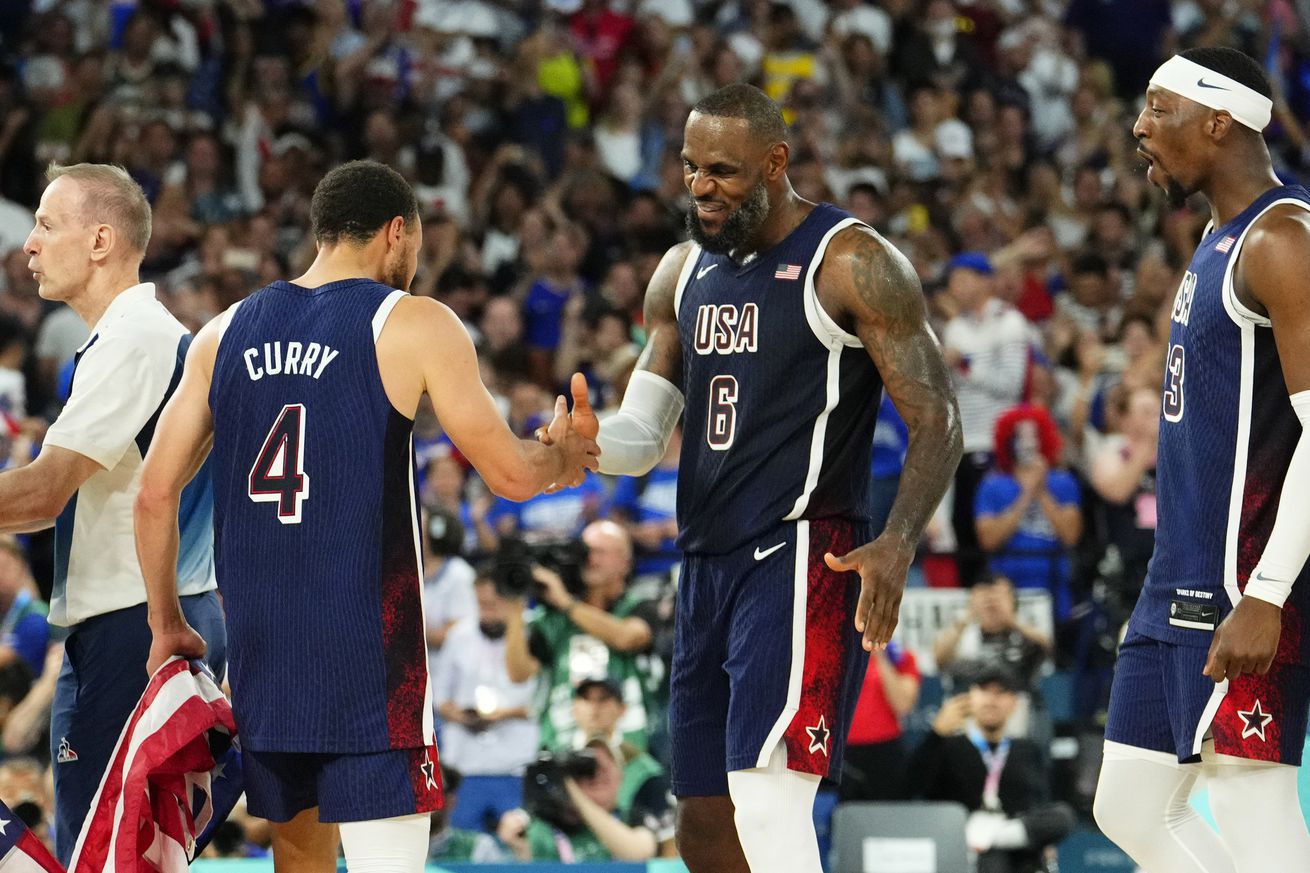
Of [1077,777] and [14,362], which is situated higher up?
[14,362]

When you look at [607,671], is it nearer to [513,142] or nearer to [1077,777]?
[1077,777]

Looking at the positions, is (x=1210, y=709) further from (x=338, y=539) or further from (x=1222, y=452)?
(x=338, y=539)

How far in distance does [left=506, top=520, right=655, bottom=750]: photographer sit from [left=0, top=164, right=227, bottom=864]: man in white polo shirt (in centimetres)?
315

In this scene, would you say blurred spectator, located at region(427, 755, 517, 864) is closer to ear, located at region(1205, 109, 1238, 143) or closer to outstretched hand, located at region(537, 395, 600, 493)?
outstretched hand, located at region(537, 395, 600, 493)

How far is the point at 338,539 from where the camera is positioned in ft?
14.8

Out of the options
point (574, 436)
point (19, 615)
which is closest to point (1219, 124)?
point (574, 436)

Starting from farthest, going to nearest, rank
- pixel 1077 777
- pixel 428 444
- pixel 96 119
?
1. pixel 96 119
2. pixel 428 444
3. pixel 1077 777

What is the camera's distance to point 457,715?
8.69 m

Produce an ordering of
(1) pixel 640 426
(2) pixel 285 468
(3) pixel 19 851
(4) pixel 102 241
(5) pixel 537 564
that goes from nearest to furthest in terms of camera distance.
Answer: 1. (2) pixel 285 468
2. (3) pixel 19 851
3. (4) pixel 102 241
4. (1) pixel 640 426
5. (5) pixel 537 564

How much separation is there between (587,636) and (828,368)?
377 centimetres

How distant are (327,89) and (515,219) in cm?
212

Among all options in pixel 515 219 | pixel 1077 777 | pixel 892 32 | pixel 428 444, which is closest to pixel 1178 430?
pixel 1077 777

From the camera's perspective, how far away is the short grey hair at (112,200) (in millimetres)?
5258

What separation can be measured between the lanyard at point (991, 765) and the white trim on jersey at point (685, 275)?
11.8ft
